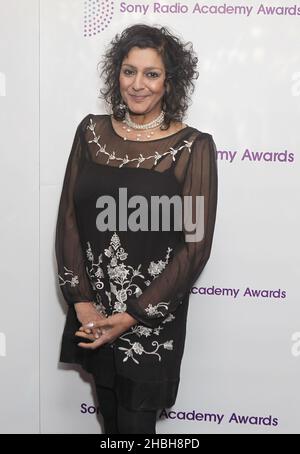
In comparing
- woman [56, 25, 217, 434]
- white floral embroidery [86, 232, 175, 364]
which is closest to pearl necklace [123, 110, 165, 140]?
woman [56, 25, 217, 434]

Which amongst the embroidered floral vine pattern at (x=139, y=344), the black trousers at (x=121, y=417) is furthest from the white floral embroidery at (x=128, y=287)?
the black trousers at (x=121, y=417)

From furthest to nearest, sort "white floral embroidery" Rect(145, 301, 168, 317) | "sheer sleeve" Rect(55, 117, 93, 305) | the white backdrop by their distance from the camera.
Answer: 1. the white backdrop
2. "sheer sleeve" Rect(55, 117, 93, 305)
3. "white floral embroidery" Rect(145, 301, 168, 317)

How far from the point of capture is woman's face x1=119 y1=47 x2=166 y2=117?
1.70m

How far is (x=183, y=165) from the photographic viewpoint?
1.69m

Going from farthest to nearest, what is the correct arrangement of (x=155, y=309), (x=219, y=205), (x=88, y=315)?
(x=219, y=205)
(x=88, y=315)
(x=155, y=309)

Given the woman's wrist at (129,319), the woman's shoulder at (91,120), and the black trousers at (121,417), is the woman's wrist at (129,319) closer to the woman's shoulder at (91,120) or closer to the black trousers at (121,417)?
the black trousers at (121,417)

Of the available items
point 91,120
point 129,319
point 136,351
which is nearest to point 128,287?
point 129,319

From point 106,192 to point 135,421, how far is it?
0.72m

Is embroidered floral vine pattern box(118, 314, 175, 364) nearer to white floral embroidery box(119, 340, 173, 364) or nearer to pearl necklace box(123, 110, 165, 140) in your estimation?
white floral embroidery box(119, 340, 173, 364)

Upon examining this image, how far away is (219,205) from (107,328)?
609 mm

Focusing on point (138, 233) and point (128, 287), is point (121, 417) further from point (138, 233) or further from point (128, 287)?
point (138, 233)

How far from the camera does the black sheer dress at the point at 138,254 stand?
66.5 inches

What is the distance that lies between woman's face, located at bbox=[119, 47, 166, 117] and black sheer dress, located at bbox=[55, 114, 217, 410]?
11 cm

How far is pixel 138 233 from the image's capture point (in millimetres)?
1732
